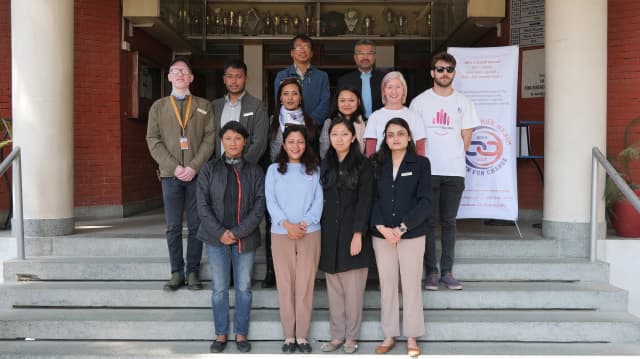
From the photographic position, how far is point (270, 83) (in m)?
10.1

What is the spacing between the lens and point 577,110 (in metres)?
5.17

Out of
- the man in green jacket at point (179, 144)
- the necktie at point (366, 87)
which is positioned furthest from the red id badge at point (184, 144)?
the necktie at point (366, 87)

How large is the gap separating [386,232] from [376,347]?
0.87m

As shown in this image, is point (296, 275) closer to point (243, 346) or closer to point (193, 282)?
point (243, 346)

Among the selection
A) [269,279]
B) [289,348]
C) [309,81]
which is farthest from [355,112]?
[289,348]

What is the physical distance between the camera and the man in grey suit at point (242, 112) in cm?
443

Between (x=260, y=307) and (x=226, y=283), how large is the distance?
62 centimetres

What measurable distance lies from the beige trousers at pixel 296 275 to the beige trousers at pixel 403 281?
1.53 ft

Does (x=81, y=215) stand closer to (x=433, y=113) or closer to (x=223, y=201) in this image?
(x=223, y=201)

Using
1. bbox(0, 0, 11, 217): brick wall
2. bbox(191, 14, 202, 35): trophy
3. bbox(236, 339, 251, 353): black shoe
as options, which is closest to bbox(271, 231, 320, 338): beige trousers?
bbox(236, 339, 251, 353): black shoe

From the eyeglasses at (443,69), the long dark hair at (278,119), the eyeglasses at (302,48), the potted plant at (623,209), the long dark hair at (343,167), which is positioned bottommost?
the potted plant at (623,209)

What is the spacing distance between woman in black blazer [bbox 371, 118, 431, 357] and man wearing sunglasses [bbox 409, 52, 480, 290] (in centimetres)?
66

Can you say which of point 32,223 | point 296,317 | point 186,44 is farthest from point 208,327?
point 186,44

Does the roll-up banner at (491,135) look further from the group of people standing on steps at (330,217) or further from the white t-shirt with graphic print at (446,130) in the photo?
the group of people standing on steps at (330,217)
